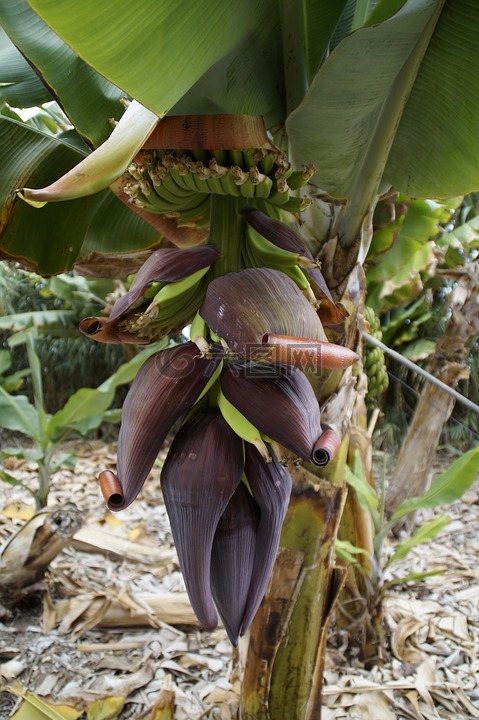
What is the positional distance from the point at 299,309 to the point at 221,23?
0.22 metres

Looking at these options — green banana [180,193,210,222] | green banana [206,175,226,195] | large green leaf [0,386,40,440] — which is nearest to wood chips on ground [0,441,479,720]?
large green leaf [0,386,40,440]

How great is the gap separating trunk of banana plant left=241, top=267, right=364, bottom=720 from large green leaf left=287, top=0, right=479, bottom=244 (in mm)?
130

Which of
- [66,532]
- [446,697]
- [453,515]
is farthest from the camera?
[453,515]

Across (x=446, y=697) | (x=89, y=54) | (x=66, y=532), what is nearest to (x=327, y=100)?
(x=89, y=54)

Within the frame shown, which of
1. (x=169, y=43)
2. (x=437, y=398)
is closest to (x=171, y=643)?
(x=437, y=398)

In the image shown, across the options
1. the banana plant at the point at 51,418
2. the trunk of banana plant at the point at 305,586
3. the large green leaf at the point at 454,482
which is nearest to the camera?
the trunk of banana plant at the point at 305,586

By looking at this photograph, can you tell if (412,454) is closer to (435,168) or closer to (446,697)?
(446,697)

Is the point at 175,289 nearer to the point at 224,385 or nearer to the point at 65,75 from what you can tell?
the point at 224,385

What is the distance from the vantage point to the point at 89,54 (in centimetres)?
30

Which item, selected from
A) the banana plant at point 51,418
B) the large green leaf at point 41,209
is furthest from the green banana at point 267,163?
the banana plant at point 51,418

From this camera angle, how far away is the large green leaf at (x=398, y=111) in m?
0.43

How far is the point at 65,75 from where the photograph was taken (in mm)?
516

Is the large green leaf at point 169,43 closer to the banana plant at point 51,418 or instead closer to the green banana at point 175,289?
the green banana at point 175,289

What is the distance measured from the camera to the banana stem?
1.48 feet
